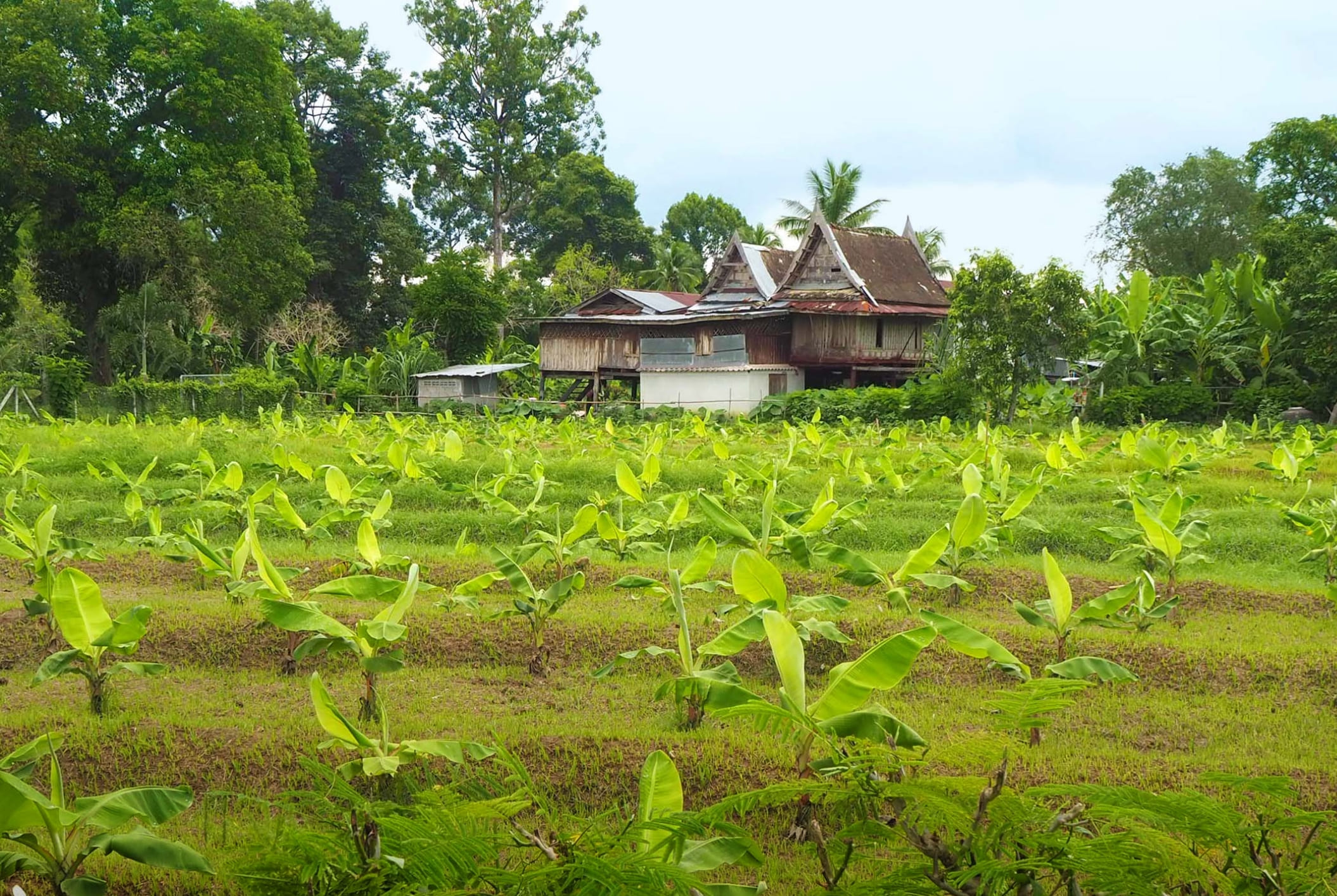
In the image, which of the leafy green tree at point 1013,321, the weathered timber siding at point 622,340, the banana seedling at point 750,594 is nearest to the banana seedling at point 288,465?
the banana seedling at point 750,594

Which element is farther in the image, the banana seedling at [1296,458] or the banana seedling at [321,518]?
the banana seedling at [1296,458]

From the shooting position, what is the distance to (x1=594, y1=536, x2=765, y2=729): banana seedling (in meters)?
2.26

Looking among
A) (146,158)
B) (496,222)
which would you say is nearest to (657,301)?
(496,222)

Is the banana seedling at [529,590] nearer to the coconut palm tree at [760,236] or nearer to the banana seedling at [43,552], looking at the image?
the banana seedling at [43,552]

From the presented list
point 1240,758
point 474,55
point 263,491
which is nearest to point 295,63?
point 474,55

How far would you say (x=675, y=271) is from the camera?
4347cm

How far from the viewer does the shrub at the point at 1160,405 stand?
1998 centimetres


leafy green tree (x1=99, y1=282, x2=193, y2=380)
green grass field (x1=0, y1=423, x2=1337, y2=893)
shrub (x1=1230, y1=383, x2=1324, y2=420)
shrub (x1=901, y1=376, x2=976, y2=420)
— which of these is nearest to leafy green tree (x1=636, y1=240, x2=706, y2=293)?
leafy green tree (x1=99, y1=282, x2=193, y2=380)

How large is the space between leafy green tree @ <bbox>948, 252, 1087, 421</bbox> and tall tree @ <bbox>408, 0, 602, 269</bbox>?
2501cm

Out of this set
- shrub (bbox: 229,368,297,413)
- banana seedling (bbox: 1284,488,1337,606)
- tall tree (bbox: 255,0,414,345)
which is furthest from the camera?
tall tree (bbox: 255,0,414,345)

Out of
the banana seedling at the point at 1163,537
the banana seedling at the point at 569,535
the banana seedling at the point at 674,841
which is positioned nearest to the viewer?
the banana seedling at the point at 674,841

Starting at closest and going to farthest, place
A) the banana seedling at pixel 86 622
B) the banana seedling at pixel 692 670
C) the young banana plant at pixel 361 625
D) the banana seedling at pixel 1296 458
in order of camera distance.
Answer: the banana seedling at pixel 692 670 → the young banana plant at pixel 361 625 → the banana seedling at pixel 86 622 → the banana seedling at pixel 1296 458

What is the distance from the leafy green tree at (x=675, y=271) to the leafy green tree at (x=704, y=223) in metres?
3.72

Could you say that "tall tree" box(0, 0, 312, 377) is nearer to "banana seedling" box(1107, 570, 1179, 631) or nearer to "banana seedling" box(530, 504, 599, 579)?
"banana seedling" box(530, 504, 599, 579)
